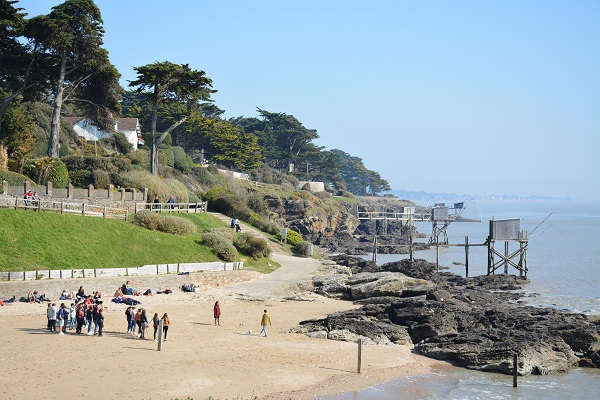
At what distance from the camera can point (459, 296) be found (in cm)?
4131

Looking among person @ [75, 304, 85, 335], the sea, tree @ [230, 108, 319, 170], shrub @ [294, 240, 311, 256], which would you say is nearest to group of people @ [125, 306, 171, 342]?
person @ [75, 304, 85, 335]

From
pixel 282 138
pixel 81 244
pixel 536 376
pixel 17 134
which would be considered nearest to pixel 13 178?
pixel 17 134

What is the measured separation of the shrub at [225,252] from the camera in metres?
44.5

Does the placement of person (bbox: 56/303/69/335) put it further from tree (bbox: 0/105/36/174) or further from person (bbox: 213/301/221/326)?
tree (bbox: 0/105/36/174)

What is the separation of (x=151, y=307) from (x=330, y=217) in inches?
2411

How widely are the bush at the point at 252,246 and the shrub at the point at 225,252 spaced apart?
3213 millimetres

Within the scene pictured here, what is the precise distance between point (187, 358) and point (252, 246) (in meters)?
23.8

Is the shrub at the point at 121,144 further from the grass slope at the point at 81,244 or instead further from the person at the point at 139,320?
the person at the point at 139,320

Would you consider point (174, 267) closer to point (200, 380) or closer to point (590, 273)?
point (200, 380)

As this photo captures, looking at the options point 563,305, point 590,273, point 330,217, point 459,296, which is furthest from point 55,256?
point 330,217

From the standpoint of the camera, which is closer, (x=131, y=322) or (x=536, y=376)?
(x=536, y=376)

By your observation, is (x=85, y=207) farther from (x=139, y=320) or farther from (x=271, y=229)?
(x=271, y=229)

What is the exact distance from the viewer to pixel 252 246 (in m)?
48.3

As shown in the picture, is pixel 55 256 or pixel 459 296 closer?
pixel 55 256
